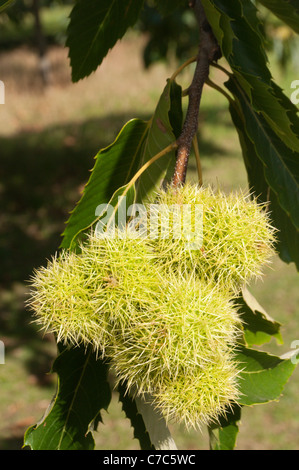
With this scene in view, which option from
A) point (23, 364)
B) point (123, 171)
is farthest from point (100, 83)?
point (123, 171)

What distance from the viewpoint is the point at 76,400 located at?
3.99 ft

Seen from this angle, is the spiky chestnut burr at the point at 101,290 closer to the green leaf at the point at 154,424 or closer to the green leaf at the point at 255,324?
the green leaf at the point at 154,424

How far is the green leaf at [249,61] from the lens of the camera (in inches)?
41.5

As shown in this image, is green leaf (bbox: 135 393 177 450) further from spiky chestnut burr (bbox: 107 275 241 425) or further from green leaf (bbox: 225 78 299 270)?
green leaf (bbox: 225 78 299 270)

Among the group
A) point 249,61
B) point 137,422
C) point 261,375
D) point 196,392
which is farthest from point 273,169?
point 137,422

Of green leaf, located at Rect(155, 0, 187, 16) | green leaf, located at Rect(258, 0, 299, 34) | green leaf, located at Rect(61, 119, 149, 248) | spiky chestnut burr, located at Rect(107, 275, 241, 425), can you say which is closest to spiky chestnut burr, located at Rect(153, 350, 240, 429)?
spiky chestnut burr, located at Rect(107, 275, 241, 425)

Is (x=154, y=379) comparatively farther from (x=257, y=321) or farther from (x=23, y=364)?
(x=23, y=364)

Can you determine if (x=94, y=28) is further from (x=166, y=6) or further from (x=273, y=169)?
(x=273, y=169)

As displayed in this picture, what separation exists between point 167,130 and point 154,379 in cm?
58

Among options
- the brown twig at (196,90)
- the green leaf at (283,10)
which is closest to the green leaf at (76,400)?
the brown twig at (196,90)

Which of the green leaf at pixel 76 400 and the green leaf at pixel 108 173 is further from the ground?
the green leaf at pixel 108 173

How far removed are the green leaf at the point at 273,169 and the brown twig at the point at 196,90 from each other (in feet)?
0.47

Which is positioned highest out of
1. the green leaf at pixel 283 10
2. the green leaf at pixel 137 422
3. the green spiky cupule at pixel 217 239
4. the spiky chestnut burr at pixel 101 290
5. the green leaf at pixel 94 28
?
the green leaf at pixel 283 10

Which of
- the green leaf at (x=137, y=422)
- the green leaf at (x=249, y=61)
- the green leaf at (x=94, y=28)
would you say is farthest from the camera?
the green leaf at (x=94, y=28)
